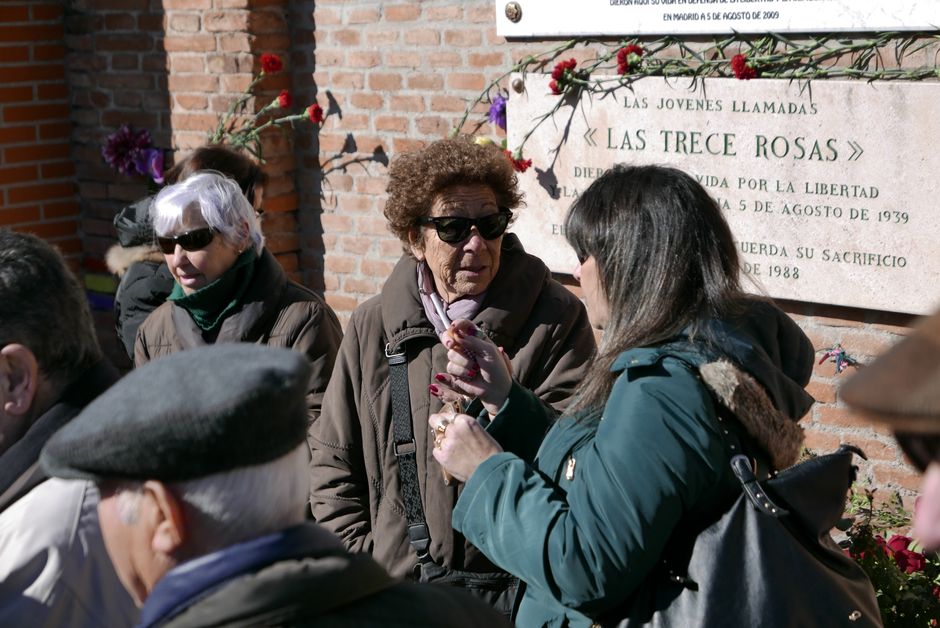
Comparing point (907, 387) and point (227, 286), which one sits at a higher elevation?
point (907, 387)

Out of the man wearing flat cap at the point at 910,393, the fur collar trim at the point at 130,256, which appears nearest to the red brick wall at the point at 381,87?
the fur collar trim at the point at 130,256

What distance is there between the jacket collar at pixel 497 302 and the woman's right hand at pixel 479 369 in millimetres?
375

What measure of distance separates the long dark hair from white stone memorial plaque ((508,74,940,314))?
2060 millimetres

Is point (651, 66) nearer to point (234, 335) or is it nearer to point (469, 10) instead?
point (469, 10)

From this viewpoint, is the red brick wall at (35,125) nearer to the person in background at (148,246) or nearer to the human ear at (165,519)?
the person in background at (148,246)

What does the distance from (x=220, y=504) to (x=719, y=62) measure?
3433 mm

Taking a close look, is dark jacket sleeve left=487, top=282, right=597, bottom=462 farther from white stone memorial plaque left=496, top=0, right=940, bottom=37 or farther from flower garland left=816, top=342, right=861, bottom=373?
white stone memorial plaque left=496, top=0, right=940, bottom=37

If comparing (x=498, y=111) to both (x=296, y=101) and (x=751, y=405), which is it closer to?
(x=296, y=101)

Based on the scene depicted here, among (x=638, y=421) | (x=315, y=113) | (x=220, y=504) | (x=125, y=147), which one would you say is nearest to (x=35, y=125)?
(x=125, y=147)

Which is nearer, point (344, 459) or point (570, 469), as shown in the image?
point (570, 469)

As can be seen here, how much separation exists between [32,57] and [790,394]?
17.1ft

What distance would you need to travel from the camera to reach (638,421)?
81.8 inches

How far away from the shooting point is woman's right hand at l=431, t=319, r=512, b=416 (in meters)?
2.75

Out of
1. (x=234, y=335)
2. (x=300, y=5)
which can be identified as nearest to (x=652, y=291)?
(x=234, y=335)
